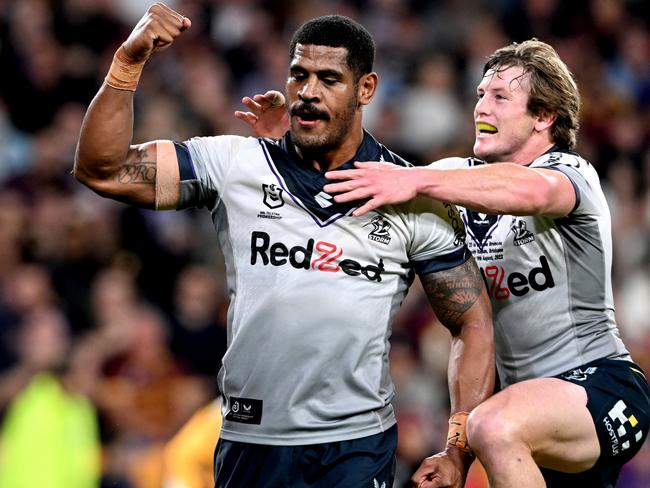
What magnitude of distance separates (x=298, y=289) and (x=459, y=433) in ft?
3.03

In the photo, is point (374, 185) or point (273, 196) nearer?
point (374, 185)

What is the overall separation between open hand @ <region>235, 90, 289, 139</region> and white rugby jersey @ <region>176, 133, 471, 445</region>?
51cm

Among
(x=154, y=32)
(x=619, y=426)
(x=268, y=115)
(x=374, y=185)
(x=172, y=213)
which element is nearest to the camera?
(x=154, y=32)

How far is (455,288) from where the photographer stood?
198 inches

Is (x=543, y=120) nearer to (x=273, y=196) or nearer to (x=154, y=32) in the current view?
(x=273, y=196)

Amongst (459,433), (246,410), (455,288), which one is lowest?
(459,433)

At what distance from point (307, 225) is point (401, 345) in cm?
482

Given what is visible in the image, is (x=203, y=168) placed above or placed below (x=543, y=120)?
below

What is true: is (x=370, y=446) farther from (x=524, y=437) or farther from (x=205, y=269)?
(x=205, y=269)

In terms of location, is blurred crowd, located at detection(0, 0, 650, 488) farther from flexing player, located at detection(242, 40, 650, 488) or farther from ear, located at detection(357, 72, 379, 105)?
ear, located at detection(357, 72, 379, 105)

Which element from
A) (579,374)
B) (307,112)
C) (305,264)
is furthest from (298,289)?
(579,374)

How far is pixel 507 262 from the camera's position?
17.2 ft

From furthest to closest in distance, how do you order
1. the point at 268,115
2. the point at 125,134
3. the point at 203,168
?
the point at 268,115
the point at 203,168
the point at 125,134

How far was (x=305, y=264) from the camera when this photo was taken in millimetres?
4773
